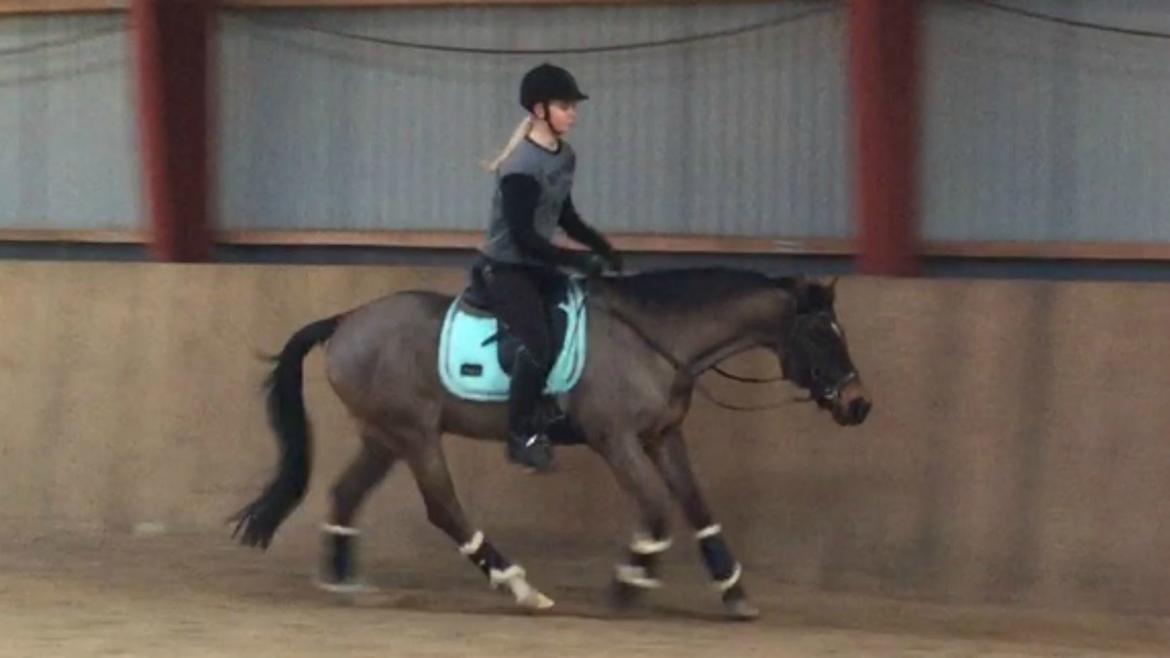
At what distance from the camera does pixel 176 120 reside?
1337 centimetres

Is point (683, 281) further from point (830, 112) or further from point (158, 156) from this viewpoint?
point (158, 156)

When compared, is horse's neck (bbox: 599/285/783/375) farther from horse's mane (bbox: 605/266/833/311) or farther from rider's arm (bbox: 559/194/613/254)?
rider's arm (bbox: 559/194/613/254)

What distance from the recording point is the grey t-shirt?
33.8ft

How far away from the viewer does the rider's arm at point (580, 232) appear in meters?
10.7

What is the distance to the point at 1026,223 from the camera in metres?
11.8

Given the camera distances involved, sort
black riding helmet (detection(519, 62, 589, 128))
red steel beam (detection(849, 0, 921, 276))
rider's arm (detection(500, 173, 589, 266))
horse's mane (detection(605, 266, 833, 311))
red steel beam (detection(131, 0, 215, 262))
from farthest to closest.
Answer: red steel beam (detection(131, 0, 215, 262))
red steel beam (detection(849, 0, 921, 276))
horse's mane (detection(605, 266, 833, 311))
black riding helmet (detection(519, 62, 589, 128))
rider's arm (detection(500, 173, 589, 266))

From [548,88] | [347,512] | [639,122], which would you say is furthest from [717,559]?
[639,122]

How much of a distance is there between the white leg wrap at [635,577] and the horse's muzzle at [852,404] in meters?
1.16

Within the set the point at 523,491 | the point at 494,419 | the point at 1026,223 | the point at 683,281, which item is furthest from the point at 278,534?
the point at 1026,223

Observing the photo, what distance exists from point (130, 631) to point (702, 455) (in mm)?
3200

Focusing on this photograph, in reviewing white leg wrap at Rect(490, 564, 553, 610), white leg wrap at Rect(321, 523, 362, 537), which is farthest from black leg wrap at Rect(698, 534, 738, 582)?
white leg wrap at Rect(321, 523, 362, 537)

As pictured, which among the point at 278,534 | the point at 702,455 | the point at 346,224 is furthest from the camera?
the point at 346,224

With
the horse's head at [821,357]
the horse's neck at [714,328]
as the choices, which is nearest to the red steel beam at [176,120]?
the horse's neck at [714,328]

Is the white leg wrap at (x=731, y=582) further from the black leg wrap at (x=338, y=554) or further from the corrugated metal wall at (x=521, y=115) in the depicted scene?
the corrugated metal wall at (x=521, y=115)
